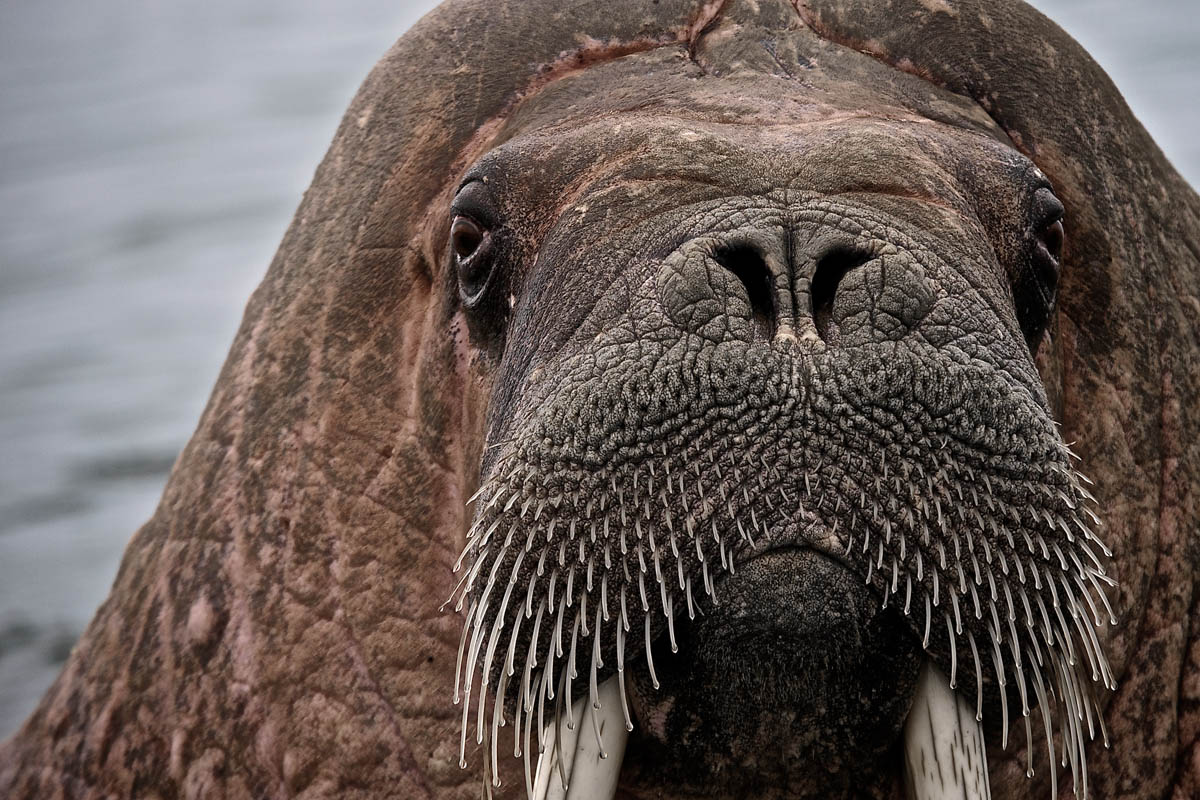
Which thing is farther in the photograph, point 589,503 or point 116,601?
point 116,601

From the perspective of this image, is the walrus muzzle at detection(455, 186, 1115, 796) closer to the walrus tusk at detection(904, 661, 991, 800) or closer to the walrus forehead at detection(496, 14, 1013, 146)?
the walrus tusk at detection(904, 661, 991, 800)

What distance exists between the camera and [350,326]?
435cm

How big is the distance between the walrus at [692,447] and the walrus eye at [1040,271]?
0.04ft

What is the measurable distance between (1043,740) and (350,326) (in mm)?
2172

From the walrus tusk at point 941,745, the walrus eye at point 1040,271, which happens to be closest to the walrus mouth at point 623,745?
the walrus tusk at point 941,745

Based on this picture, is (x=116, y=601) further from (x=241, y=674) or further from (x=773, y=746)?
(x=773, y=746)

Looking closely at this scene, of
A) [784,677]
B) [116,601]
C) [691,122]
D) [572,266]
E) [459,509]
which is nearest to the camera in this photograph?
[784,677]

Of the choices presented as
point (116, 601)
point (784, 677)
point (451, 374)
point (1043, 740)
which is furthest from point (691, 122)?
point (116, 601)

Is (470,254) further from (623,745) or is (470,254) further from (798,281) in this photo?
(623,745)

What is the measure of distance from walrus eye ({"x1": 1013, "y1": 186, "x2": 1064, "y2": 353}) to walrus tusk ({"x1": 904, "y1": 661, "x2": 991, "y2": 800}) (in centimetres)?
118

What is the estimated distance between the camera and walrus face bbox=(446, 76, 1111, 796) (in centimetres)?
285

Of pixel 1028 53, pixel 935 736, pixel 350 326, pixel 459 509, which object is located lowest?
pixel 935 736

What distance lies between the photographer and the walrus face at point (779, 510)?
2.85 m

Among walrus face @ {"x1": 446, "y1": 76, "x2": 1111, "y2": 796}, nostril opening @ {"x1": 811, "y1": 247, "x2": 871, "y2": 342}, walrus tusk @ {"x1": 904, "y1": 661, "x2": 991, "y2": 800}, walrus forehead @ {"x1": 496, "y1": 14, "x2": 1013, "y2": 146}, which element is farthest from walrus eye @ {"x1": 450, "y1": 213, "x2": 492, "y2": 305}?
walrus tusk @ {"x1": 904, "y1": 661, "x2": 991, "y2": 800}
